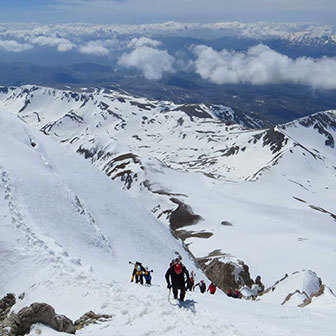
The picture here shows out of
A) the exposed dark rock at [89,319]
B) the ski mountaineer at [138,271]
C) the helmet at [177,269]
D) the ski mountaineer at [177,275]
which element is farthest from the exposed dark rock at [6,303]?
the helmet at [177,269]

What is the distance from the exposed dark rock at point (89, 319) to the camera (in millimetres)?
18469

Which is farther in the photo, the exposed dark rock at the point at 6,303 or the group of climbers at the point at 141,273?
the group of climbers at the point at 141,273

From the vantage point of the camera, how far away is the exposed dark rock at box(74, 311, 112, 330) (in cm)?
1847

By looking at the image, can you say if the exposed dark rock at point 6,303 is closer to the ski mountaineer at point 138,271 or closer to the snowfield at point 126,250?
the snowfield at point 126,250

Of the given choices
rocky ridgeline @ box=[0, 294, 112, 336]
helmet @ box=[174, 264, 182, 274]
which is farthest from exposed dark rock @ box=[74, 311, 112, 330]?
helmet @ box=[174, 264, 182, 274]

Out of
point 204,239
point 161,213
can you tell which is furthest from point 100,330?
point 161,213

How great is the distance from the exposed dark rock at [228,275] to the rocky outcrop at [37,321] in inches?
1966

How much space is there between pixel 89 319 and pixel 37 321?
107 inches

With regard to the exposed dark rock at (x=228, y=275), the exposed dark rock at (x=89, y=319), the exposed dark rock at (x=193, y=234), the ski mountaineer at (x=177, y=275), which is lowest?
the exposed dark rock at (x=89, y=319)

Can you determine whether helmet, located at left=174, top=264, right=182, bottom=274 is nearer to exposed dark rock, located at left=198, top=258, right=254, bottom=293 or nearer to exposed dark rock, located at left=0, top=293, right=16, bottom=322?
exposed dark rock, located at left=0, top=293, right=16, bottom=322

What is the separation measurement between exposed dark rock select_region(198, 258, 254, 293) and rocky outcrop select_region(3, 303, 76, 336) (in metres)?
49.9

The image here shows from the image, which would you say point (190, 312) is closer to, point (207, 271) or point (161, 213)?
point (207, 271)

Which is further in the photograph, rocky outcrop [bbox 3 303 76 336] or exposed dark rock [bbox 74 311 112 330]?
exposed dark rock [bbox 74 311 112 330]

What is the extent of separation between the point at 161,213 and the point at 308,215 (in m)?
50.5
